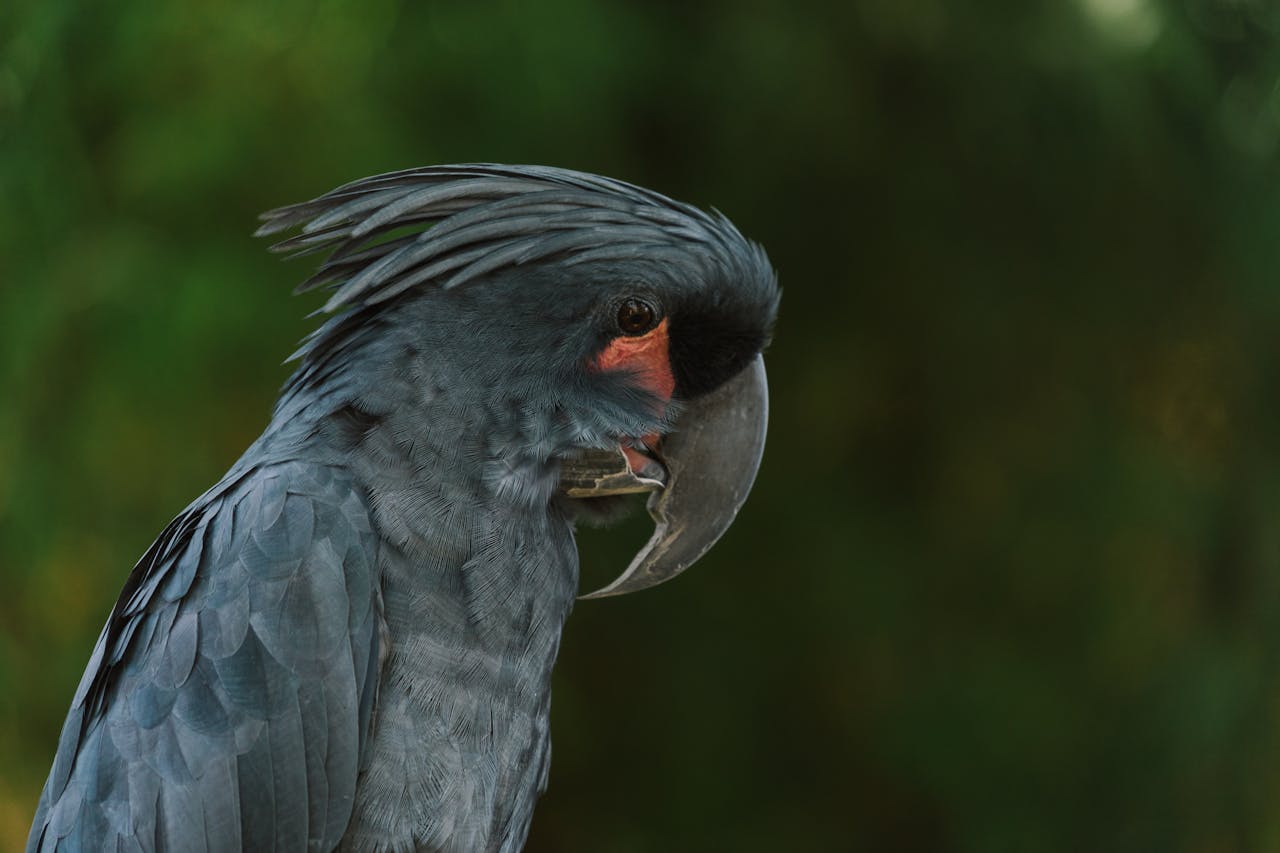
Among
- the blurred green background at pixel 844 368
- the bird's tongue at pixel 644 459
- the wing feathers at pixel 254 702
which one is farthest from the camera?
the blurred green background at pixel 844 368

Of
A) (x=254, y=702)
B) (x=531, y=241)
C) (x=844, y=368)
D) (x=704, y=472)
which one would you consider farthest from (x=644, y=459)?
(x=844, y=368)

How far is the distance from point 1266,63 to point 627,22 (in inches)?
70.1

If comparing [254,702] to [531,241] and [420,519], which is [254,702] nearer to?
[420,519]

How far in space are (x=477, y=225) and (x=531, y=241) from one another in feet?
0.30

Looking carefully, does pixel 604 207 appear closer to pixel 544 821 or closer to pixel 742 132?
pixel 742 132

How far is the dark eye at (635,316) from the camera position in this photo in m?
2.06

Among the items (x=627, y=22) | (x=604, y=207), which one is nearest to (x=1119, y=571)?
(x=627, y=22)

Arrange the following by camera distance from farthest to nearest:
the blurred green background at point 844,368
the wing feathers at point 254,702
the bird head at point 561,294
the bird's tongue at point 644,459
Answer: the blurred green background at point 844,368 < the bird's tongue at point 644,459 < the bird head at point 561,294 < the wing feathers at point 254,702

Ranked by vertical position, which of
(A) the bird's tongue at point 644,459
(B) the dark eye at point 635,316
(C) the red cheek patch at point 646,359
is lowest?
(A) the bird's tongue at point 644,459

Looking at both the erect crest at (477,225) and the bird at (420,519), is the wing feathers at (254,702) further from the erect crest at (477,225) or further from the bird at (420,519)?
the erect crest at (477,225)

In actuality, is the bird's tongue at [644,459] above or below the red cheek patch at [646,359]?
below

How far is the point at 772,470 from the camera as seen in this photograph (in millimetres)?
3990

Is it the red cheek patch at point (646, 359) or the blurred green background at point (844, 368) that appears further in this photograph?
the blurred green background at point (844, 368)

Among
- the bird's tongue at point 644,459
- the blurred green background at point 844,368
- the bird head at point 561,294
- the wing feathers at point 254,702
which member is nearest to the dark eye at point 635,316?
the bird head at point 561,294
